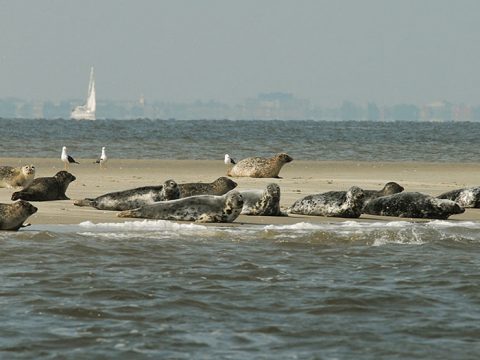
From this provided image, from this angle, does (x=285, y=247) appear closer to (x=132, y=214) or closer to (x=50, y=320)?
(x=132, y=214)

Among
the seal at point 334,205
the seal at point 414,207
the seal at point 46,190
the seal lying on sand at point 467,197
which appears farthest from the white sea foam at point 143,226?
the seal lying on sand at point 467,197

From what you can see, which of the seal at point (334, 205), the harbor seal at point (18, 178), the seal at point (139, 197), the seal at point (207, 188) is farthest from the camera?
the harbor seal at point (18, 178)

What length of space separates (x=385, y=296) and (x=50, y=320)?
9.25ft

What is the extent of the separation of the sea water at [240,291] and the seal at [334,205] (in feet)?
3.12

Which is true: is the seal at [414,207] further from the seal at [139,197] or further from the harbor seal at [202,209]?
the seal at [139,197]

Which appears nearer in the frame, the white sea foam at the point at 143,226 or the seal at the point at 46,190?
the white sea foam at the point at 143,226


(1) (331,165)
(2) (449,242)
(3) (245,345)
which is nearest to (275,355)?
(3) (245,345)

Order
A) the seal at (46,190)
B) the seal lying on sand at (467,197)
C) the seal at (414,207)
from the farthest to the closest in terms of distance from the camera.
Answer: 1. the seal lying on sand at (467,197)
2. the seal at (46,190)
3. the seal at (414,207)

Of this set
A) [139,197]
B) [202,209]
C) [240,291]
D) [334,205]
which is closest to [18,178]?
[139,197]

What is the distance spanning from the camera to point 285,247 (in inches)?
490

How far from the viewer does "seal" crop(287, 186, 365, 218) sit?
614 inches

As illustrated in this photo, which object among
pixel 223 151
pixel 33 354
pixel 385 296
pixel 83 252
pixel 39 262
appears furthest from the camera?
pixel 223 151

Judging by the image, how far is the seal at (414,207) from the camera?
15.8 m

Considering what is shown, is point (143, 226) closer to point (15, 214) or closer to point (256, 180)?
point (15, 214)
